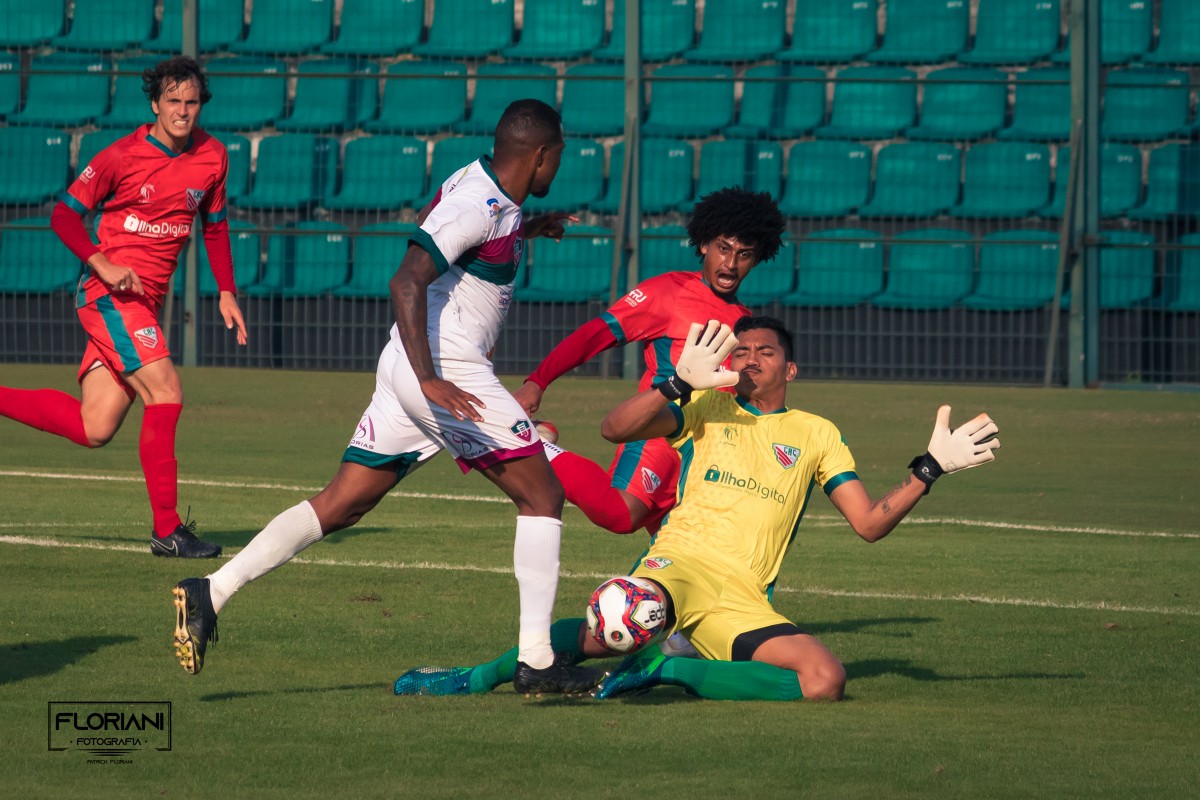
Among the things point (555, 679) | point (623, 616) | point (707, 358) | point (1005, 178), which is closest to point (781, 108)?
point (1005, 178)

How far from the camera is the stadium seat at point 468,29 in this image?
19.6 meters

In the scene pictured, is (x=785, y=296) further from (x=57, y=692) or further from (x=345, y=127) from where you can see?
(x=57, y=692)

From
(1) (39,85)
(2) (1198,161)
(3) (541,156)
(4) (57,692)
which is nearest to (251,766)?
(4) (57,692)

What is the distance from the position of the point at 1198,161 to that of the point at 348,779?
15576 mm

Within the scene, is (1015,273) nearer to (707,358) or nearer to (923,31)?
(923,31)

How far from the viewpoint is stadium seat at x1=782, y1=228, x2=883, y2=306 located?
1789 centimetres

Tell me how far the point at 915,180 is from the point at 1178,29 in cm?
356

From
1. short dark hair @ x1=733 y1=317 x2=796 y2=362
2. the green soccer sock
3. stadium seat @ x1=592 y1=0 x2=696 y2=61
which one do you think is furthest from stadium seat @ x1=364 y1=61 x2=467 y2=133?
the green soccer sock

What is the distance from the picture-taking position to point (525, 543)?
539 cm

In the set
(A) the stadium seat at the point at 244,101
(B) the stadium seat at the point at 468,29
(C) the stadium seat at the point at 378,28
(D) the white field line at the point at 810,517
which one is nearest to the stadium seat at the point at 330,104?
(A) the stadium seat at the point at 244,101

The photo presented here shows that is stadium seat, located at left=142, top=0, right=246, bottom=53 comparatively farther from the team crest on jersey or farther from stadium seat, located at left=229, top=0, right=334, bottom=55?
the team crest on jersey

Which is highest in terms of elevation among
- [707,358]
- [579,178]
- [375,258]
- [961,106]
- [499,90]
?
[499,90]

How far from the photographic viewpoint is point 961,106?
Result: 18.8 m

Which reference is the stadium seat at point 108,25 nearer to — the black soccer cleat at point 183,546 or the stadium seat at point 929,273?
the stadium seat at point 929,273
